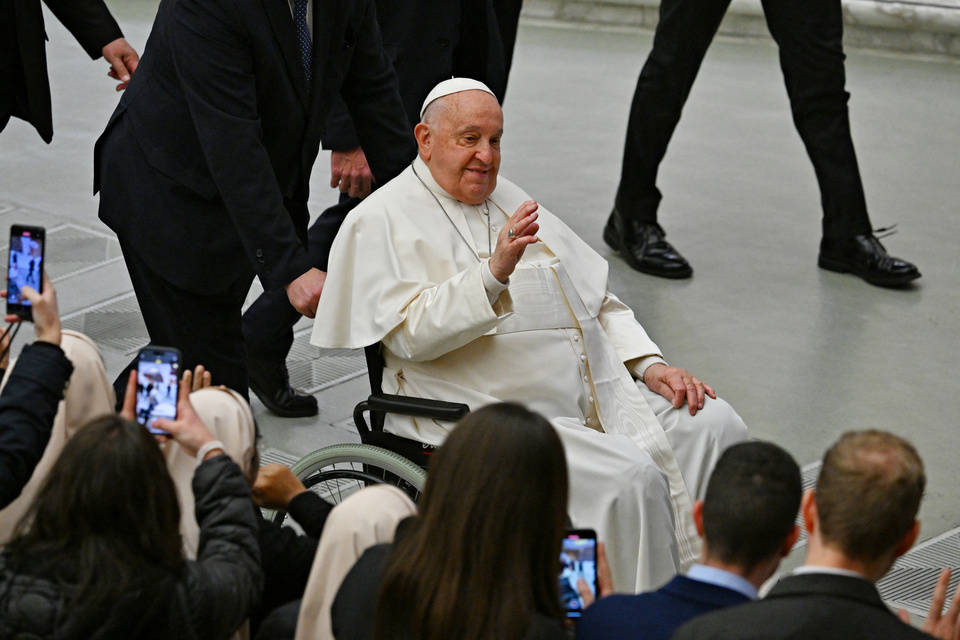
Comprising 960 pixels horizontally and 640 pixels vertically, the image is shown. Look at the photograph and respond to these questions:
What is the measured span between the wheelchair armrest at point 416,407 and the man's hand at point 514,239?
0.30 meters

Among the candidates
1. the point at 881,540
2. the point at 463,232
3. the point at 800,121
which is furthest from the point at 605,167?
the point at 881,540

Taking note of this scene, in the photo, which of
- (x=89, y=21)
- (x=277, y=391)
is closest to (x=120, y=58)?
(x=89, y=21)

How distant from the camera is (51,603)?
5.86 ft

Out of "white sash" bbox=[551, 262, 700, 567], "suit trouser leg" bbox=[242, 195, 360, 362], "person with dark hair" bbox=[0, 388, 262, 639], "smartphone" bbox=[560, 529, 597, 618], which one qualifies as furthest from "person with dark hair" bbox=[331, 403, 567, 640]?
"suit trouser leg" bbox=[242, 195, 360, 362]

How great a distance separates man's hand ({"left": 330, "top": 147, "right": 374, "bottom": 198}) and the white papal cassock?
0.53 m

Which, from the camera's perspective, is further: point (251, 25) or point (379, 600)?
point (251, 25)

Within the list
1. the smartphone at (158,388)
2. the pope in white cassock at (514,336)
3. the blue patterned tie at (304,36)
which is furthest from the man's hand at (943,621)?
the blue patterned tie at (304,36)

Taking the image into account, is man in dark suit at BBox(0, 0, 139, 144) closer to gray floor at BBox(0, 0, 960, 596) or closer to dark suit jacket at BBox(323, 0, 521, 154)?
dark suit jacket at BBox(323, 0, 521, 154)

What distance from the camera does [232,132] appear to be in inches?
117

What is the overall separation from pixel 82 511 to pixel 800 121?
12.9ft

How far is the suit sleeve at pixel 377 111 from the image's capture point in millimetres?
3418

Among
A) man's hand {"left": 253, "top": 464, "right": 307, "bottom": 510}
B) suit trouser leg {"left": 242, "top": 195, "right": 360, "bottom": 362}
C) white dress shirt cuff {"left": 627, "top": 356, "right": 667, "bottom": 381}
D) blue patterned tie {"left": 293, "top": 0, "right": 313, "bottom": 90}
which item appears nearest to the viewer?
man's hand {"left": 253, "top": 464, "right": 307, "bottom": 510}

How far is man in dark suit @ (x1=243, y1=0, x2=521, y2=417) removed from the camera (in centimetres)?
384

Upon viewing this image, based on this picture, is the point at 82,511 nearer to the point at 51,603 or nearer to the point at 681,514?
the point at 51,603
